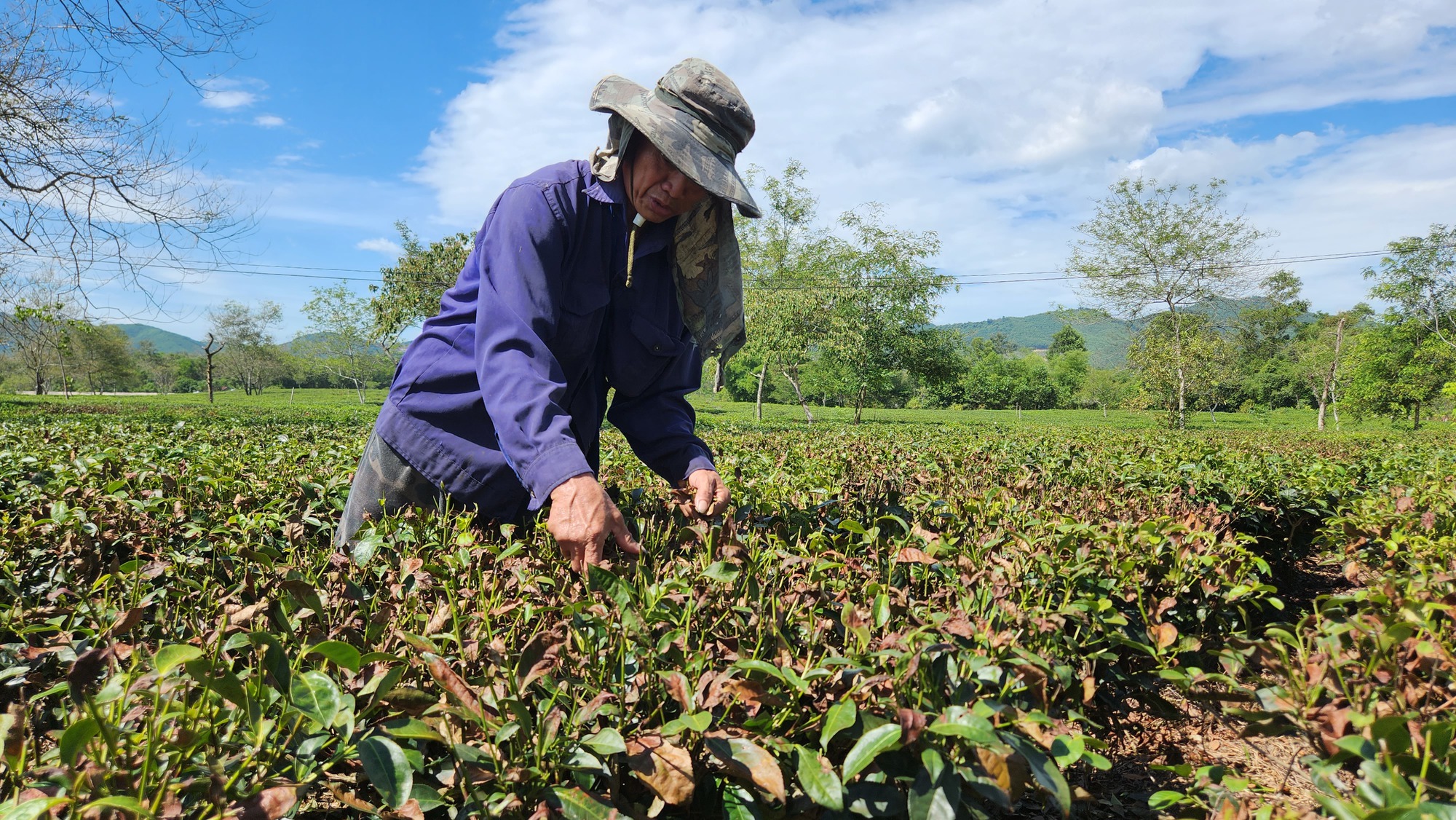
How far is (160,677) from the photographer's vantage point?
0.94 metres

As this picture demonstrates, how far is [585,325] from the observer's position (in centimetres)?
242

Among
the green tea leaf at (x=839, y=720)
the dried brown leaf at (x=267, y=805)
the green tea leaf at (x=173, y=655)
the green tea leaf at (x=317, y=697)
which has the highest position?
the green tea leaf at (x=173, y=655)

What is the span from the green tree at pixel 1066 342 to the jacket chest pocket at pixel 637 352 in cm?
12034

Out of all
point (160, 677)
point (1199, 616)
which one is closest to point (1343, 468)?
point (1199, 616)

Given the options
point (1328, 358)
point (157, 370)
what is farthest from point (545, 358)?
point (157, 370)

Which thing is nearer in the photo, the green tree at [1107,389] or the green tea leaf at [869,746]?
the green tea leaf at [869,746]

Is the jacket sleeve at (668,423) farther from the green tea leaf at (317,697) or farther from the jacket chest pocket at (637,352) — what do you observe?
the green tea leaf at (317,697)

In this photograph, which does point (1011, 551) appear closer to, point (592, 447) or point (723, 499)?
point (723, 499)

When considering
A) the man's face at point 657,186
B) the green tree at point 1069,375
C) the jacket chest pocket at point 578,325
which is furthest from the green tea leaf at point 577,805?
the green tree at point 1069,375

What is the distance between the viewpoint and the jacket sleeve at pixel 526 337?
1.77m

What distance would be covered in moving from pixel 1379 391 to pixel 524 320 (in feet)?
171

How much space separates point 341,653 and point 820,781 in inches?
26.2

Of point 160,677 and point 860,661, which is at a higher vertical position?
point 160,677

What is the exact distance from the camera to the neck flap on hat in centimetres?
235
